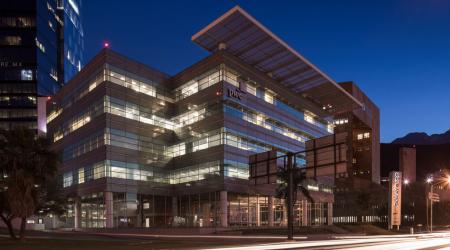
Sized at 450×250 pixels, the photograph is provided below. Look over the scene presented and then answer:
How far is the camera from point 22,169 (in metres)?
35.5

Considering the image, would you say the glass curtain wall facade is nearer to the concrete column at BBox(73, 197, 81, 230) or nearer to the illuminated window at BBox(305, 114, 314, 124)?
the concrete column at BBox(73, 197, 81, 230)

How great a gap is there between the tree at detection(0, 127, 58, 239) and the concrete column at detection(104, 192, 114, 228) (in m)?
28.0

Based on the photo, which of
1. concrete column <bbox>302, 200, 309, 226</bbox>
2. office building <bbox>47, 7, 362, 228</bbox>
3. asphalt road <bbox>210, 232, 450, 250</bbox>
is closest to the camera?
asphalt road <bbox>210, 232, 450, 250</bbox>

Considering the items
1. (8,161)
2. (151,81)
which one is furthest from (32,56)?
(8,161)

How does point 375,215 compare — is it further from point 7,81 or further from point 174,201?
point 7,81

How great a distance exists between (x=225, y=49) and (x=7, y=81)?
8742cm

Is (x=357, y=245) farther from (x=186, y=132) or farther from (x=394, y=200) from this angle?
(x=186, y=132)

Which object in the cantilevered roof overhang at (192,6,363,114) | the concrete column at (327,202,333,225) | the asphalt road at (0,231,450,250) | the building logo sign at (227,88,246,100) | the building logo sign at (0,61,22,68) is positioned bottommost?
the concrete column at (327,202,333,225)

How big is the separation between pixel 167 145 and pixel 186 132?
4.85 metres

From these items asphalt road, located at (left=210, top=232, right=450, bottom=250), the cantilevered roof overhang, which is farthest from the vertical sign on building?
the cantilevered roof overhang

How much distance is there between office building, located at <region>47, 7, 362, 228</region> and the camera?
68562 millimetres

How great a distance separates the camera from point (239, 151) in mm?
70375

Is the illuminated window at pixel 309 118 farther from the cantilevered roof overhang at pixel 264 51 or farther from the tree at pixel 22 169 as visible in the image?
the tree at pixel 22 169

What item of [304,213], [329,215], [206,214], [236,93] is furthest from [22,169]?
[329,215]
